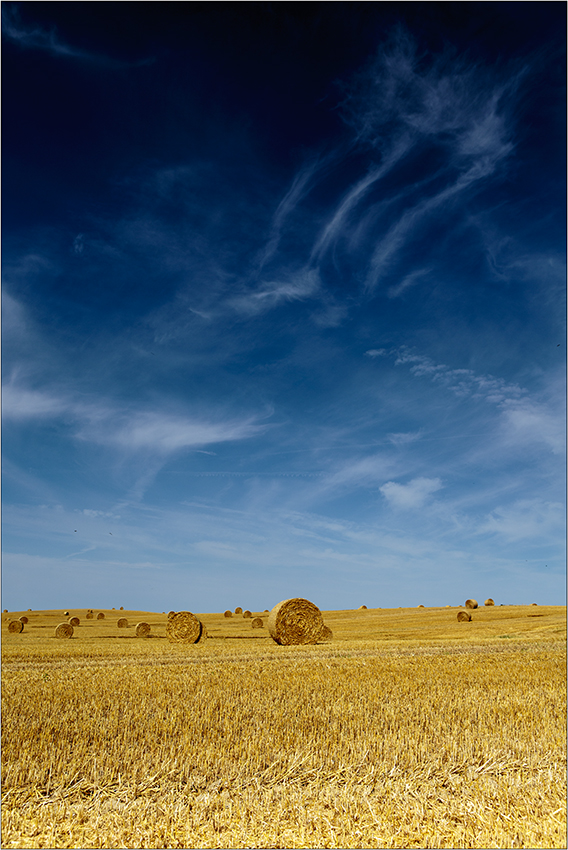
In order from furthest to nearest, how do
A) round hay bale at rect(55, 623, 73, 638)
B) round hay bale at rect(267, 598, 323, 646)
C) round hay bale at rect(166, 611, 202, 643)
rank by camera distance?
round hay bale at rect(55, 623, 73, 638) → round hay bale at rect(166, 611, 202, 643) → round hay bale at rect(267, 598, 323, 646)

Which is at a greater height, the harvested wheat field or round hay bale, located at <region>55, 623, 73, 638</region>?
the harvested wheat field

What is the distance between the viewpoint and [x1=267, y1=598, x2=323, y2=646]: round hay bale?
25.9 metres

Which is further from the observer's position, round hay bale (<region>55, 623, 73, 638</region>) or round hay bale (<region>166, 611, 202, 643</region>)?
round hay bale (<region>55, 623, 73, 638</region>)

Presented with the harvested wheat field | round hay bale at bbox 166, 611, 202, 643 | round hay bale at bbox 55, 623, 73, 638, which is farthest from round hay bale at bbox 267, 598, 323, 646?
round hay bale at bbox 55, 623, 73, 638

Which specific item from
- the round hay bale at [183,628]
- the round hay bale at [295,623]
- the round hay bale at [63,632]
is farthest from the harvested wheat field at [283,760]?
the round hay bale at [63,632]

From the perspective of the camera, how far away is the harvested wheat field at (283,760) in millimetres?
Result: 6215

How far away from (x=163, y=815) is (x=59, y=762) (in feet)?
6.62

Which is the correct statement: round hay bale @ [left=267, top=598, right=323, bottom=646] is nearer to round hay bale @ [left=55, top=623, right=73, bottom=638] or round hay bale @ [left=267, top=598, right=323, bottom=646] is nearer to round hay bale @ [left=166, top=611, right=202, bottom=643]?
round hay bale @ [left=166, top=611, right=202, bottom=643]

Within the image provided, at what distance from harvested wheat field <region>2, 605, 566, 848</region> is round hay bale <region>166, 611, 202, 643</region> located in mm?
15529

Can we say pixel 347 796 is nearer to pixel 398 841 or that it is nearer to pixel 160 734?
pixel 398 841

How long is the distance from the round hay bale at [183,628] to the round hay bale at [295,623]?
4.17m

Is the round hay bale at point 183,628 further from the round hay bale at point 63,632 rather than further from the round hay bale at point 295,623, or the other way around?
the round hay bale at point 63,632

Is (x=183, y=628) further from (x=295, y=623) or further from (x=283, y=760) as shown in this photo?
(x=283, y=760)

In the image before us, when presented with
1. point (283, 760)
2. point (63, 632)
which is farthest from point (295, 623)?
point (283, 760)
